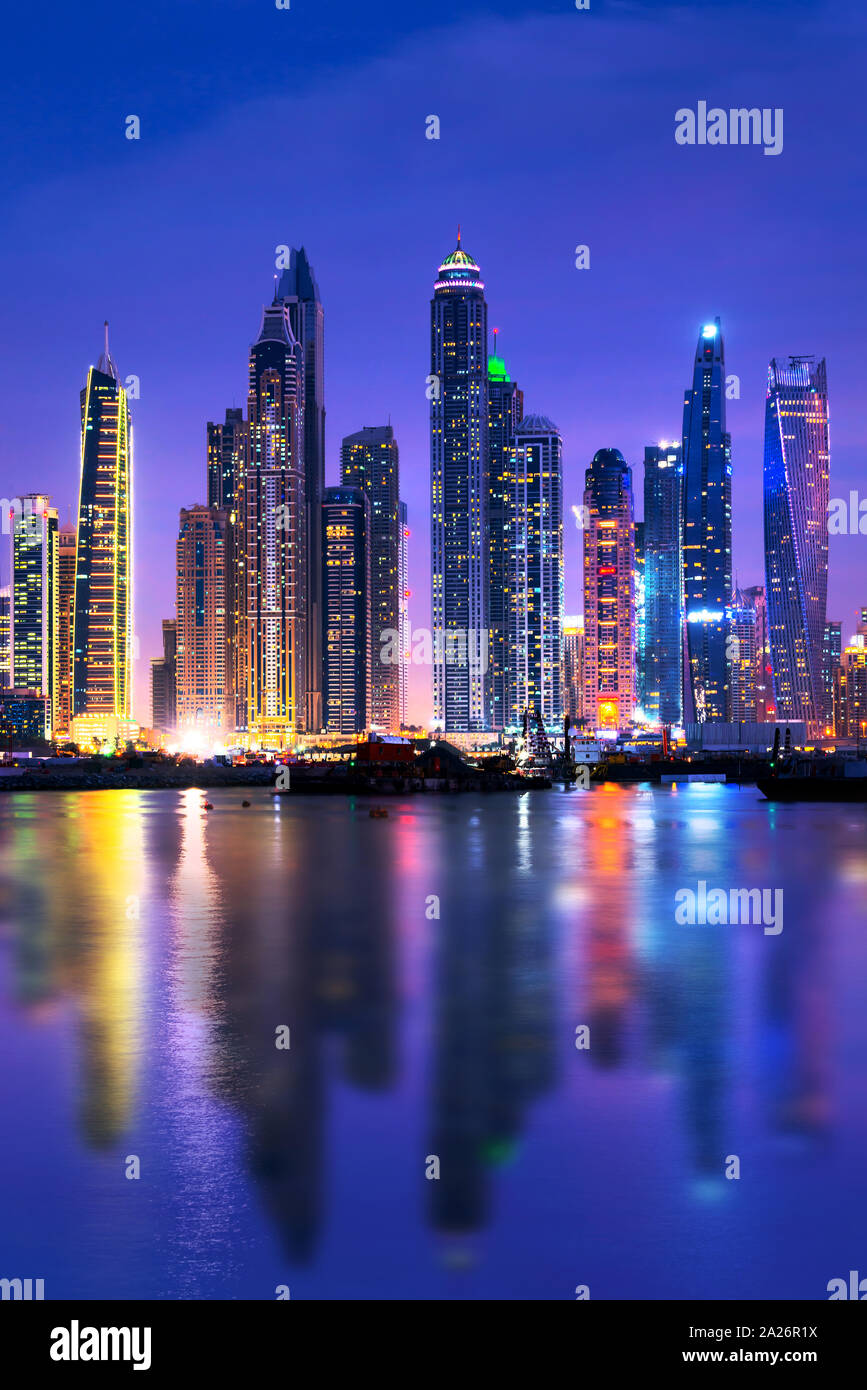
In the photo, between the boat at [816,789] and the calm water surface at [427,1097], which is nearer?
the calm water surface at [427,1097]

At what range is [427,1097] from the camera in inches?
755

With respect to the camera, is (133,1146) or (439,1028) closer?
(133,1146)

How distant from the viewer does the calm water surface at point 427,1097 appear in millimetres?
13344

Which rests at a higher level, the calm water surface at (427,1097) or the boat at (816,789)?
the calm water surface at (427,1097)

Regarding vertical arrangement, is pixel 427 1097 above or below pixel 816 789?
above

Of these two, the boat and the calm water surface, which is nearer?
the calm water surface

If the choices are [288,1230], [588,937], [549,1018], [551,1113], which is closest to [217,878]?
[588,937]

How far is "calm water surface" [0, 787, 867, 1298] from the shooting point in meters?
13.3

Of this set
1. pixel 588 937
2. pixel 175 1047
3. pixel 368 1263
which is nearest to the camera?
pixel 368 1263

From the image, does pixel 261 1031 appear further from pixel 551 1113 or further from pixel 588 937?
pixel 588 937

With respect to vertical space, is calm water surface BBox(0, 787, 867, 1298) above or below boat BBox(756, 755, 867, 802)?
above

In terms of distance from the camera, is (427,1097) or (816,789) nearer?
(427,1097)
